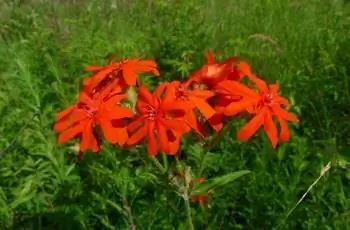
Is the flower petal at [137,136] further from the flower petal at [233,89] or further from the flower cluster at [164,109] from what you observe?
the flower petal at [233,89]

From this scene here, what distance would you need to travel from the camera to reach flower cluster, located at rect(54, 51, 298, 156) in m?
1.60

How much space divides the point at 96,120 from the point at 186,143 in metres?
0.95

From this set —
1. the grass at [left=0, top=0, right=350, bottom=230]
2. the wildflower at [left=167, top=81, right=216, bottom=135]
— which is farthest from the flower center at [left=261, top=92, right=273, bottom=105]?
the grass at [left=0, top=0, right=350, bottom=230]

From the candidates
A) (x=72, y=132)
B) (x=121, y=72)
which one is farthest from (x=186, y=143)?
(x=72, y=132)

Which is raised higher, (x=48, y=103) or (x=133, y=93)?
(x=133, y=93)

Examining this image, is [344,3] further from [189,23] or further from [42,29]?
[42,29]

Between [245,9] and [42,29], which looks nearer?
[42,29]

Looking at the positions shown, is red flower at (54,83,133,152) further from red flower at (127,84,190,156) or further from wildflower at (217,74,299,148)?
wildflower at (217,74,299,148)

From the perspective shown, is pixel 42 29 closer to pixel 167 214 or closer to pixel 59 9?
pixel 59 9

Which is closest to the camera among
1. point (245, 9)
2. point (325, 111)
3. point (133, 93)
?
point (133, 93)

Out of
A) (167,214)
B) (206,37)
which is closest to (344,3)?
(206,37)

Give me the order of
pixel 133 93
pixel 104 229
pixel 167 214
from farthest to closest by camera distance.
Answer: pixel 104 229
pixel 167 214
pixel 133 93

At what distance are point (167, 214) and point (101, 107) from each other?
93 centimetres

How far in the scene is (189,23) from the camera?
371 cm
